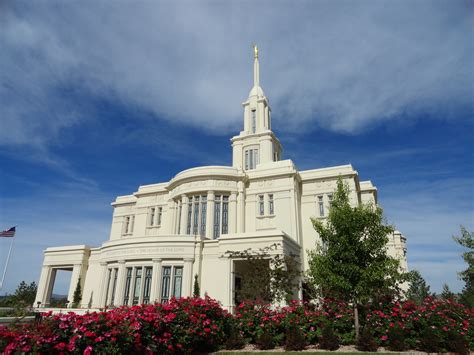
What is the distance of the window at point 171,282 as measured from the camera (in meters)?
20.4

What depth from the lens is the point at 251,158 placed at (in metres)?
33.6

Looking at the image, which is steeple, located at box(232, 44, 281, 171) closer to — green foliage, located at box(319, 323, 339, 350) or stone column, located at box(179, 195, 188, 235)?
stone column, located at box(179, 195, 188, 235)

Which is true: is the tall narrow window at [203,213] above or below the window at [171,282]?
above

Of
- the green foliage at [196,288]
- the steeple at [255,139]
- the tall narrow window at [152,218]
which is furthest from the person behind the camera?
the steeple at [255,139]

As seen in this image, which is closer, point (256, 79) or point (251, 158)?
point (251, 158)

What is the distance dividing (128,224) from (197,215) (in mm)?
12567

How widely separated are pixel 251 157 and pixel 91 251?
18.3 m

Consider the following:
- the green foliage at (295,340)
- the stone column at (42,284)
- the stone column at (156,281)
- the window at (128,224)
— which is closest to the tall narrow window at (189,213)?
the stone column at (156,281)

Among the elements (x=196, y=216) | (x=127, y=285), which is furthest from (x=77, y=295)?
(x=196, y=216)

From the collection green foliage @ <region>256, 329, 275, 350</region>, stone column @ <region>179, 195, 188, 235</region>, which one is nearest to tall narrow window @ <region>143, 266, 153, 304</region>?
stone column @ <region>179, 195, 188, 235</region>

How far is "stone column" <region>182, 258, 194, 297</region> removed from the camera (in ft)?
66.1

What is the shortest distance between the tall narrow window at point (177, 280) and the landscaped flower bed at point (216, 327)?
8.55m

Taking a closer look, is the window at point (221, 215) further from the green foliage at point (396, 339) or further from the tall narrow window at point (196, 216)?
→ the green foliage at point (396, 339)

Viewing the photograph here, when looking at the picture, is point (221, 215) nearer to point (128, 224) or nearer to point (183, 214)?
point (183, 214)
